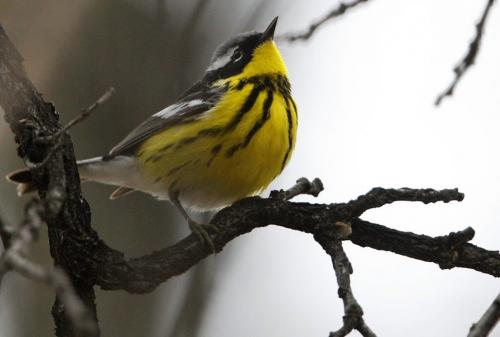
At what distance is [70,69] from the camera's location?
6504 mm

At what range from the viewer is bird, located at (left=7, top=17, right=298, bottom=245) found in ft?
15.5

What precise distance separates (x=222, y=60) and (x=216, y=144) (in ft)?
3.78

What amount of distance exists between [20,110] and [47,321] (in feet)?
10.5

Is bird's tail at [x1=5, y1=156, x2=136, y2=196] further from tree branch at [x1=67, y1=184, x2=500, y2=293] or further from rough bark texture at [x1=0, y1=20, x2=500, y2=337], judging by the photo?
rough bark texture at [x1=0, y1=20, x2=500, y2=337]

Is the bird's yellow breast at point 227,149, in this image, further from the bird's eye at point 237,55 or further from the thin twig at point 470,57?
the thin twig at point 470,57

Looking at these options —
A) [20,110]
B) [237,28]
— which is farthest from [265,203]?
[237,28]

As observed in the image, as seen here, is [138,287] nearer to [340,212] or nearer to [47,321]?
[340,212]

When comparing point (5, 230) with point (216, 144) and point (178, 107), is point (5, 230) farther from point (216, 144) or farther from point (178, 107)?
point (178, 107)

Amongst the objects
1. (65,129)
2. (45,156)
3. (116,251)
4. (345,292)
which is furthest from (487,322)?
(45,156)

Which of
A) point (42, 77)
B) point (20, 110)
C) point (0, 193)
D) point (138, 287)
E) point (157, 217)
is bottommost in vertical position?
point (138, 287)

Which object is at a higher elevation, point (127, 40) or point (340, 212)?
point (127, 40)

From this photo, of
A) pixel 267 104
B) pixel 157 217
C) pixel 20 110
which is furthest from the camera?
pixel 157 217

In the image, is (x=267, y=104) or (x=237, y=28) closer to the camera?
(x=267, y=104)

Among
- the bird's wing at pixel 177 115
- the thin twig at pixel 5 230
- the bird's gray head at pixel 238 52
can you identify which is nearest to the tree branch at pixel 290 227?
the thin twig at pixel 5 230
